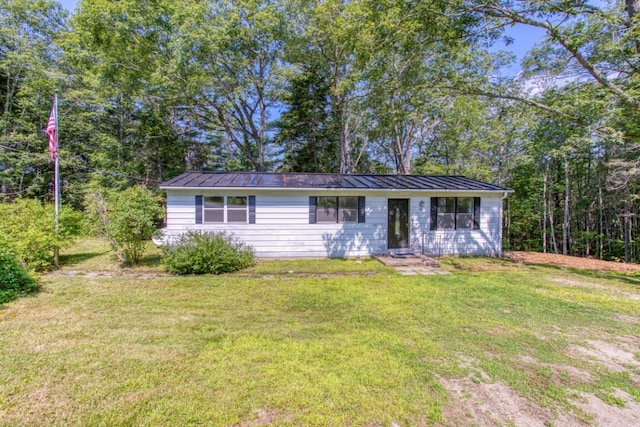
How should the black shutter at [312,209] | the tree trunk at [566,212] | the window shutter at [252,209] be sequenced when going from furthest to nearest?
the tree trunk at [566,212] < the black shutter at [312,209] < the window shutter at [252,209]

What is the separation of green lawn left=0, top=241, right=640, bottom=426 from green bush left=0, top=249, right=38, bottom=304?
239 millimetres

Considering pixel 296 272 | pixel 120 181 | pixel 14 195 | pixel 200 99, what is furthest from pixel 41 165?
pixel 296 272

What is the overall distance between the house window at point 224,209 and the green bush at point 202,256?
1.23 m

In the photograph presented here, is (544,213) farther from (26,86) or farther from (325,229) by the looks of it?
(26,86)

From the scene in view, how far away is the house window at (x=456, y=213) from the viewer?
Result: 9.84m

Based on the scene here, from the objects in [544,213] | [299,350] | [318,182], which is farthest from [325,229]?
[544,213]

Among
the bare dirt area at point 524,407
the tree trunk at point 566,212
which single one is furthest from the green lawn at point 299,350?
the tree trunk at point 566,212

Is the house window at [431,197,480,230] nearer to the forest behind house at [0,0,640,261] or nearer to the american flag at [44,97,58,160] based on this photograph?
the forest behind house at [0,0,640,261]

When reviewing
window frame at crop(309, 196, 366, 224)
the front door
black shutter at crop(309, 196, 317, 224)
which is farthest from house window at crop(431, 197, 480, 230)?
black shutter at crop(309, 196, 317, 224)

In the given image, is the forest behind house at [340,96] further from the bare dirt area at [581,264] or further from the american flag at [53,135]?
the bare dirt area at [581,264]

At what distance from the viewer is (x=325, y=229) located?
30.1 ft

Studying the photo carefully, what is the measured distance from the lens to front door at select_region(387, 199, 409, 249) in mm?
9672

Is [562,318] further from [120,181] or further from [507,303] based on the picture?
[120,181]

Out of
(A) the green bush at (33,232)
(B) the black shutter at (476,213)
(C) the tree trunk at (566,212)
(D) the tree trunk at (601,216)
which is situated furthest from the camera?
(C) the tree trunk at (566,212)
